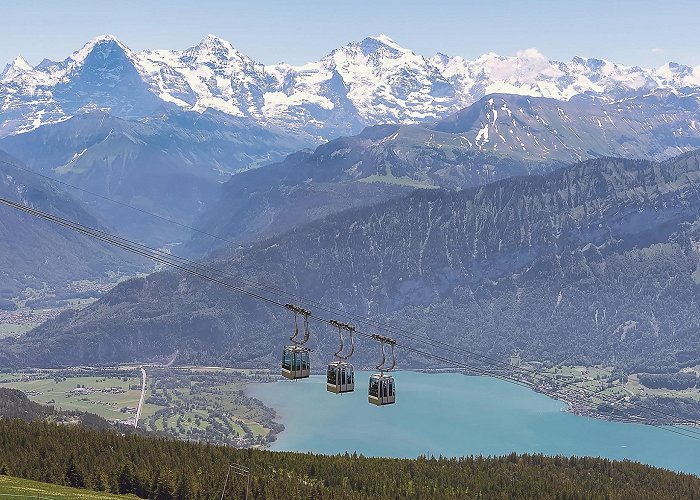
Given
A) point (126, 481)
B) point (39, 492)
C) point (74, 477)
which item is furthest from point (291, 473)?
point (39, 492)

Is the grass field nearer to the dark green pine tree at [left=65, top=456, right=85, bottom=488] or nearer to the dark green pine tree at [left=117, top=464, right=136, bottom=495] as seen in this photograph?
the dark green pine tree at [left=117, top=464, right=136, bottom=495]

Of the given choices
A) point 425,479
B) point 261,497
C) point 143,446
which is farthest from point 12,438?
point 425,479

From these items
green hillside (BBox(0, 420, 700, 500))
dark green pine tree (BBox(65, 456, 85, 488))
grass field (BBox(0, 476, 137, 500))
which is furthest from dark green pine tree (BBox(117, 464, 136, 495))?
grass field (BBox(0, 476, 137, 500))

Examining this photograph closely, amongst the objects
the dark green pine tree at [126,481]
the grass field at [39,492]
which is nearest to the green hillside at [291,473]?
the dark green pine tree at [126,481]

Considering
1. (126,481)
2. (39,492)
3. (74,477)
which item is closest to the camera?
(39,492)

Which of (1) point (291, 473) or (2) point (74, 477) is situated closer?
(2) point (74, 477)

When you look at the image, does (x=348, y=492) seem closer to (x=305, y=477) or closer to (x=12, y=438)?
(x=305, y=477)

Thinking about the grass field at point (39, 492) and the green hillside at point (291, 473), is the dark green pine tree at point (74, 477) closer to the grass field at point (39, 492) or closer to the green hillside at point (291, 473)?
the green hillside at point (291, 473)

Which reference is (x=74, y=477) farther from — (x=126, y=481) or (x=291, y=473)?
(x=291, y=473)
